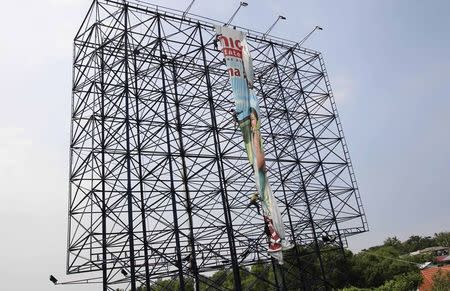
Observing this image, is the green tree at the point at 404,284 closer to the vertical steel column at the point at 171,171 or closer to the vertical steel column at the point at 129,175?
the vertical steel column at the point at 171,171

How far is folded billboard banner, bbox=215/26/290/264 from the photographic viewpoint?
16000 mm

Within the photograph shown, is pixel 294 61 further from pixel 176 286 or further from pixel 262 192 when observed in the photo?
pixel 176 286

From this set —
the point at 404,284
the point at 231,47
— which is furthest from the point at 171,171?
the point at 404,284

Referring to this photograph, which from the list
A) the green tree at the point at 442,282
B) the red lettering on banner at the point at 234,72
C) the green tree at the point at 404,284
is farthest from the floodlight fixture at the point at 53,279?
the green tree at the point at 442,282

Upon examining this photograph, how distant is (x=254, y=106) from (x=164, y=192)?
5.31m

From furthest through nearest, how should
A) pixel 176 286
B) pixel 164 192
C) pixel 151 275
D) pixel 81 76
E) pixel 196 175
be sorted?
1. pixel 176 286
2. pixel 81 76
3. pixel 196 175
4. pixel 164 192
5. pixel 151 275

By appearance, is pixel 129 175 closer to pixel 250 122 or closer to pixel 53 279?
pixel 53 279

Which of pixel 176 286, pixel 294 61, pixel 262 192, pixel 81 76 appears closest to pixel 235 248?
pixel 262 192

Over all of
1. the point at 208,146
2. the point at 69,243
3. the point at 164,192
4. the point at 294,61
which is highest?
the point at 294,61

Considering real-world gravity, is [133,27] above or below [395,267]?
above

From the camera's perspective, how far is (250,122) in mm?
17641

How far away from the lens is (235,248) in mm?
18625

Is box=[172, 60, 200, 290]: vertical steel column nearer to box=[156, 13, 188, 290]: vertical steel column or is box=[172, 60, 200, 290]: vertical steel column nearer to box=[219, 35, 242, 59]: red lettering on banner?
box=[156, 13, 188, 290]: vertical steel column

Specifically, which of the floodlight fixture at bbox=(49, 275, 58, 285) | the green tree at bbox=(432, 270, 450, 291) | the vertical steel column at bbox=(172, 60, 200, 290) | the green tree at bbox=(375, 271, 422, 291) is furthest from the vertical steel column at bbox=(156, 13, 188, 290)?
the green tree at bbox=(375, 271, 422, 291)
